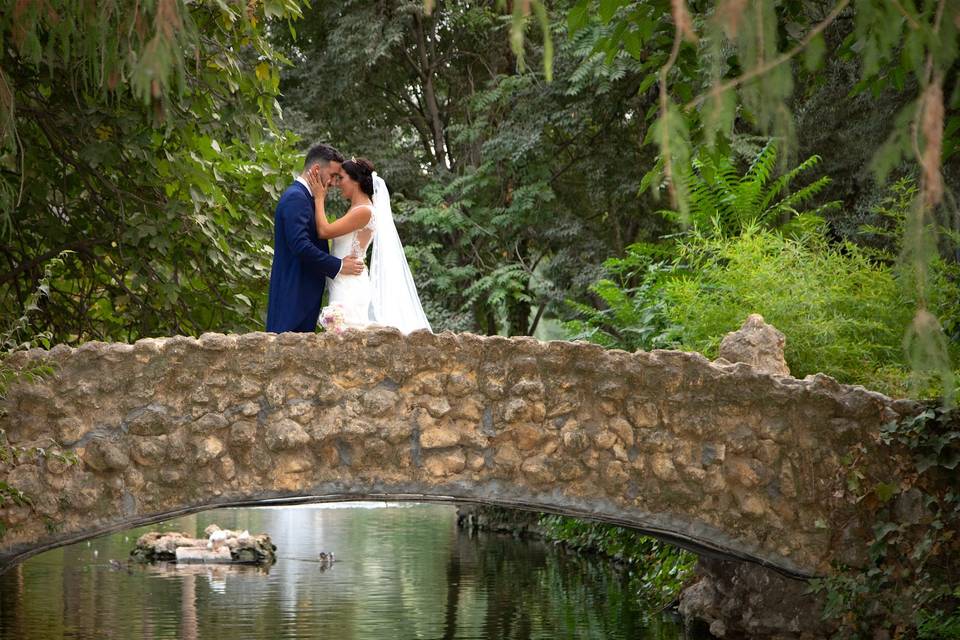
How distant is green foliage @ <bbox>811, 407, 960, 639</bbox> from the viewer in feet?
24.0

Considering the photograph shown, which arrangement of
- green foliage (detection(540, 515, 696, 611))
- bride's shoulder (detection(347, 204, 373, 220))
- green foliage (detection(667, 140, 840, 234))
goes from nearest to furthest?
bride's shoulder (detection(347, 204, 373, 220))
green foliage (detection(540, 515, 696, 611))
green foliage (detection(667, 140, 840, 234))

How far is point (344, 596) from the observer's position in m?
11.3

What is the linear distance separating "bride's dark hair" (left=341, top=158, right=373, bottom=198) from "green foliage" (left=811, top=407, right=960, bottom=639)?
10.5 feet

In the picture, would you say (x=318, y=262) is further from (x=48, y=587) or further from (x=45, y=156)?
(x=48, y=587)

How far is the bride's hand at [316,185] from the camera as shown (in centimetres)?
787

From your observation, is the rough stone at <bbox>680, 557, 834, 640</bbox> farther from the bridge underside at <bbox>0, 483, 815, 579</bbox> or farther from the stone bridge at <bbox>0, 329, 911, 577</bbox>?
the stone bridge at <bbox>0, 329, 911, 577</bbox>

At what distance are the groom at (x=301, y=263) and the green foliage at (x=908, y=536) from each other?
10.5 ft

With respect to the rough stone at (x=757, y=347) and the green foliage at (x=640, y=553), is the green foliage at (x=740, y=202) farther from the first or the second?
the rough stone at (x=757, y=347)

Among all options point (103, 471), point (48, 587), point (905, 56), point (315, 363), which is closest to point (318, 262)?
point (315, 363)

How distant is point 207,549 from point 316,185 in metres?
7.95

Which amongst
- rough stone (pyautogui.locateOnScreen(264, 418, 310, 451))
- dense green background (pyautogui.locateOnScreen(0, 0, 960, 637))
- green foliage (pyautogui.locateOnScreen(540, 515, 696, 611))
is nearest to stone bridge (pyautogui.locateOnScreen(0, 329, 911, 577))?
rough stone (pyautogui.locateOnScreen(264, 418, 310, 451))


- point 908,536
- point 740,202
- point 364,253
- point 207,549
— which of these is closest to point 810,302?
point 740,202

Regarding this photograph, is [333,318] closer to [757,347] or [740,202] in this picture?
[757,347]

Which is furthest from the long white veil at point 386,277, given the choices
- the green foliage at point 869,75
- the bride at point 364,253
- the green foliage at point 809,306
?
the green foliage at point 869,75
